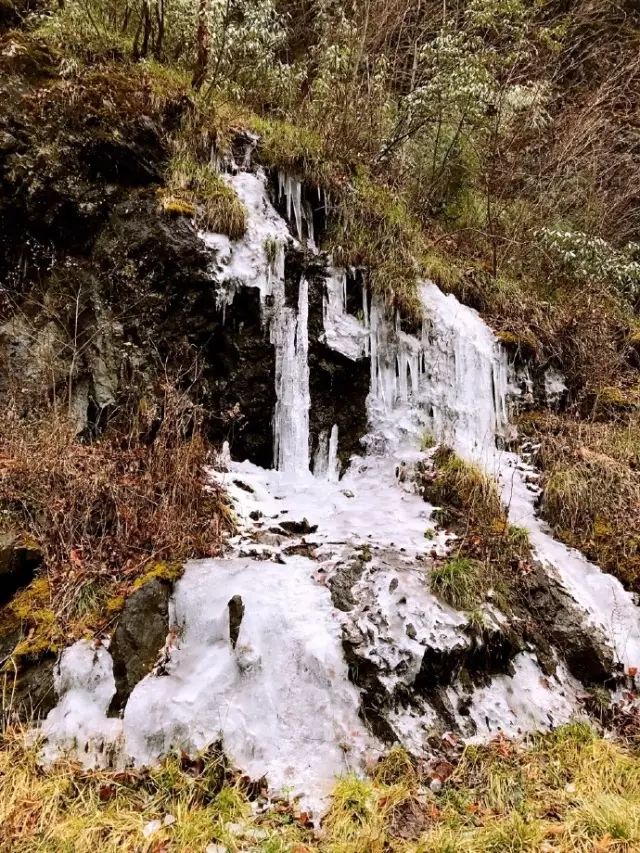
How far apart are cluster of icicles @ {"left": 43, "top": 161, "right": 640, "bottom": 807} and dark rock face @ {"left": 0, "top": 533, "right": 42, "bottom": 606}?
0.69 metres

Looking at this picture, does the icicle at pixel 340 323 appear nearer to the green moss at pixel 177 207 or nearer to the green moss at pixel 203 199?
the green moss at pixel 203 199

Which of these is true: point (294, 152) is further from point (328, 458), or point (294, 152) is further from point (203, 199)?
point (328, 458)

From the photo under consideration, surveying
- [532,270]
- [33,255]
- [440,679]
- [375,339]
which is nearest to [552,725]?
[440,679]

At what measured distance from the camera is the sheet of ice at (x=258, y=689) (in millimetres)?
2891

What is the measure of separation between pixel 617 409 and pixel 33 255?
6.93 metres

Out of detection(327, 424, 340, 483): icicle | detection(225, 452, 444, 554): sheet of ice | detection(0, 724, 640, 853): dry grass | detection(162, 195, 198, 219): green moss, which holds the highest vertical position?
detection(162, 195, 198, 219): green moss

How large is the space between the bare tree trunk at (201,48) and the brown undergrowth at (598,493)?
621 centimetres

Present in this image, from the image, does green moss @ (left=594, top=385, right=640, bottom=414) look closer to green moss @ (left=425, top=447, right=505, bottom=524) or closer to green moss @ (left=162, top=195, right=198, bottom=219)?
green moss @ (left=425, top=447, right=505, bottom=524)

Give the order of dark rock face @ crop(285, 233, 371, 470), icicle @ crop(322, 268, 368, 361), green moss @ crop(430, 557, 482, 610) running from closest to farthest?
1. green moss @ crop(430, 557, 482, 610)
2. dark rock face @ crop(285, 233, 371, 470)
3. icicle @ crop(322, 268, 368, 361)

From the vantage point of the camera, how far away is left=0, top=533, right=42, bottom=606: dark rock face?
3508mm

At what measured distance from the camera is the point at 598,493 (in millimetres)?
5137

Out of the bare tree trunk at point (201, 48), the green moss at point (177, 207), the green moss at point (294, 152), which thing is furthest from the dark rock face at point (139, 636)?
the bare tree trunk at point (201, 48)

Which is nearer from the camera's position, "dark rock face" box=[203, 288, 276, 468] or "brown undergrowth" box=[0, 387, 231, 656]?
"brown undergrowth" box=[0, 387, 231, 656]

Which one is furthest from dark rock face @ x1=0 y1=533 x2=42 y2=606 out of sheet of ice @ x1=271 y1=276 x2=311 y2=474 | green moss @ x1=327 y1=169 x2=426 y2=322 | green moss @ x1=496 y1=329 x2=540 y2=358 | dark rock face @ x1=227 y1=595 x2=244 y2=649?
green moss @ x1=496 y1=329 x2=540 y2=358
